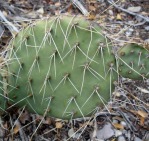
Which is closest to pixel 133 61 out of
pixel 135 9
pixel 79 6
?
pixel 79 6

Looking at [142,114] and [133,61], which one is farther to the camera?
[142,114]

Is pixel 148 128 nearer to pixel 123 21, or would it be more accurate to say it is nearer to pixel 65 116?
pixel 65 116

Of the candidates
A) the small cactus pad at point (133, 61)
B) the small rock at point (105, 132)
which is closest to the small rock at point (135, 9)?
the small rock at point (105, 132)

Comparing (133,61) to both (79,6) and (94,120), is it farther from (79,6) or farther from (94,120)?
(79,6)

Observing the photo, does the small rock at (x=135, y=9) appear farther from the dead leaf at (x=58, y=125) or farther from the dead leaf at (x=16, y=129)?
the dead leaf at (x=16, y=129)

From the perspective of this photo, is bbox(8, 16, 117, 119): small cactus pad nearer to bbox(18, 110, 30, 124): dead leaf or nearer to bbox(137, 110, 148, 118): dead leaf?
bbox(18, 110, 30, 124): dead leaf

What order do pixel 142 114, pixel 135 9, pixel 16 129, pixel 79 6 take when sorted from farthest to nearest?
1. pixel 135 9
2. pixel 79 6
3. pixel 142 114
4. pixel 16 129

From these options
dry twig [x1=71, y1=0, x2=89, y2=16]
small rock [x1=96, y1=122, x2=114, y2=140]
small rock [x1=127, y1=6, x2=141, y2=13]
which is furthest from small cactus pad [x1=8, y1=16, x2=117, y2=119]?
small rock [x1=127, y1=6, x2=141, y2=13]
